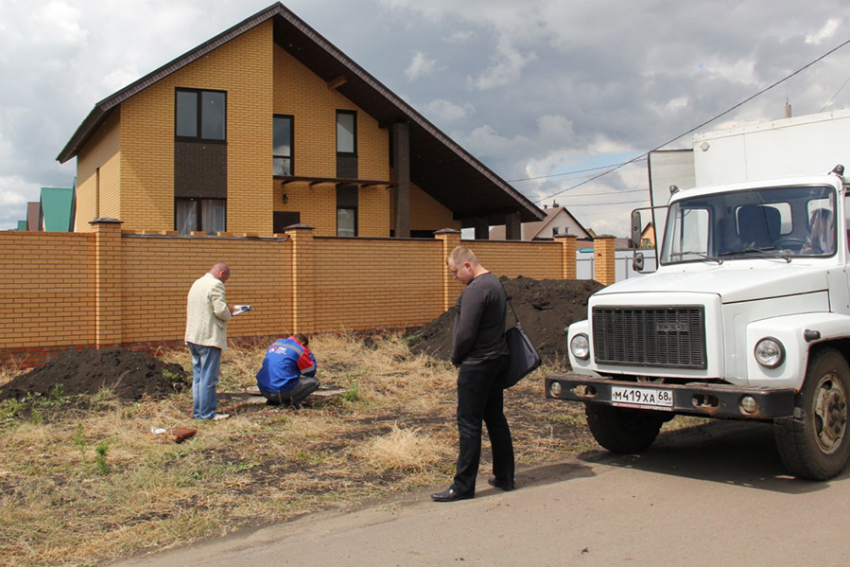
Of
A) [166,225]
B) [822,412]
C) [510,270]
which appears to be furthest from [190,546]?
[166,225]

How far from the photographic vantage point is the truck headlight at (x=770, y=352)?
548 cm

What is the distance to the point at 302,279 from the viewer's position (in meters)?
14.5

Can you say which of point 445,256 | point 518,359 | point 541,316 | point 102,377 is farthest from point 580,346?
point 445,256

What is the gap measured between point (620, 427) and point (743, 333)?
167 centimetres

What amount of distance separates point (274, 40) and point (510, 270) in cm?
897

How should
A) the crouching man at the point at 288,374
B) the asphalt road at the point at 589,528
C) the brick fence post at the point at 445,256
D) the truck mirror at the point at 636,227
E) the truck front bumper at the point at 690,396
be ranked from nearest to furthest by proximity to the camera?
Answer: the asphalt road at the point at 589,528, the truck front bumper at the point at 690,396, the truck mirror at the point at 636,227, the crouching man at the point at 288,374, the brick fence post at the point at 445,256

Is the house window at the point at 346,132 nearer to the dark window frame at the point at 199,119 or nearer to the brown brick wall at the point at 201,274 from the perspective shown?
the dark window frame at the point at 199,119

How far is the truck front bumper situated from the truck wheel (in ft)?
2.11

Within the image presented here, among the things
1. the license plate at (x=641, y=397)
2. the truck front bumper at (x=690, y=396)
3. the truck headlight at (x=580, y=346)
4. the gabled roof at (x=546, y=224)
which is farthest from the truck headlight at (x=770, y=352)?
the gabled roof at (x=546, y=224)

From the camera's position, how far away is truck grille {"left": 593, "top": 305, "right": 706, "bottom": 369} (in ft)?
18.9

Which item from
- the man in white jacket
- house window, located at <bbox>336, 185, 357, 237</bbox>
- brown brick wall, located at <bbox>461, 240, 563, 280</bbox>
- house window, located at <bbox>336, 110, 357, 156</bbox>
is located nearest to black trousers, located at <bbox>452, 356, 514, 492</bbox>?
the man in white jacket

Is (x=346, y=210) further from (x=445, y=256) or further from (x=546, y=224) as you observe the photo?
(x=546, y=224)

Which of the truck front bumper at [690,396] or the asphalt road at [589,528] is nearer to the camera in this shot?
the asphalt road at [589,528]

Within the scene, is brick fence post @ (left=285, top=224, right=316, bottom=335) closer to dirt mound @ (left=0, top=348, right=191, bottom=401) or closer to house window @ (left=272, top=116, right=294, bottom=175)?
dirt mound @ (left=0, top=348, right=191, bottom=401)
